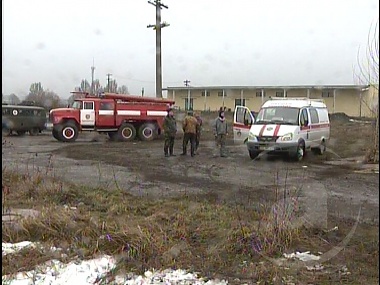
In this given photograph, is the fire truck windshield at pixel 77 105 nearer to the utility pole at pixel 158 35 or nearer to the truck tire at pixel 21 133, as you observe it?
the truck tire at pixel 21 133

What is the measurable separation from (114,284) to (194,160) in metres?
10.4

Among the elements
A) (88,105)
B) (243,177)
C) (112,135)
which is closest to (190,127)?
(243,177)

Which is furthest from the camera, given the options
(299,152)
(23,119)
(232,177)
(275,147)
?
(23,119)

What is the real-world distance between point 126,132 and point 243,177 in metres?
13.1

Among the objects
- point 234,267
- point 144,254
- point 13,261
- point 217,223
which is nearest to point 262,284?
point 234,267

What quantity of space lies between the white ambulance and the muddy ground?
439 mm

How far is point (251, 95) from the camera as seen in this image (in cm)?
4231

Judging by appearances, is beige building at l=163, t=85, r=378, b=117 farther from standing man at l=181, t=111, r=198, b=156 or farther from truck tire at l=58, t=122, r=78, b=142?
standing man at l=181, t=111, r=198, b=156

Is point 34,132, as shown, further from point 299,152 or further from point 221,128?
point 299,152

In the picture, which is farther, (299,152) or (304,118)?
(304,118)

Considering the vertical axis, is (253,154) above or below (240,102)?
below

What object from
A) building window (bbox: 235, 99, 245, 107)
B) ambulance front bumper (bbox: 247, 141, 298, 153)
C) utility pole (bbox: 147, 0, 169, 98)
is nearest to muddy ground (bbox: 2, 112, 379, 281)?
ambulance front bumper (bbox: 247, 141, 298, 153)

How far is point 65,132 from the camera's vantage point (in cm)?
2203

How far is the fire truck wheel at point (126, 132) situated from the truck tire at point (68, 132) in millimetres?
2169
